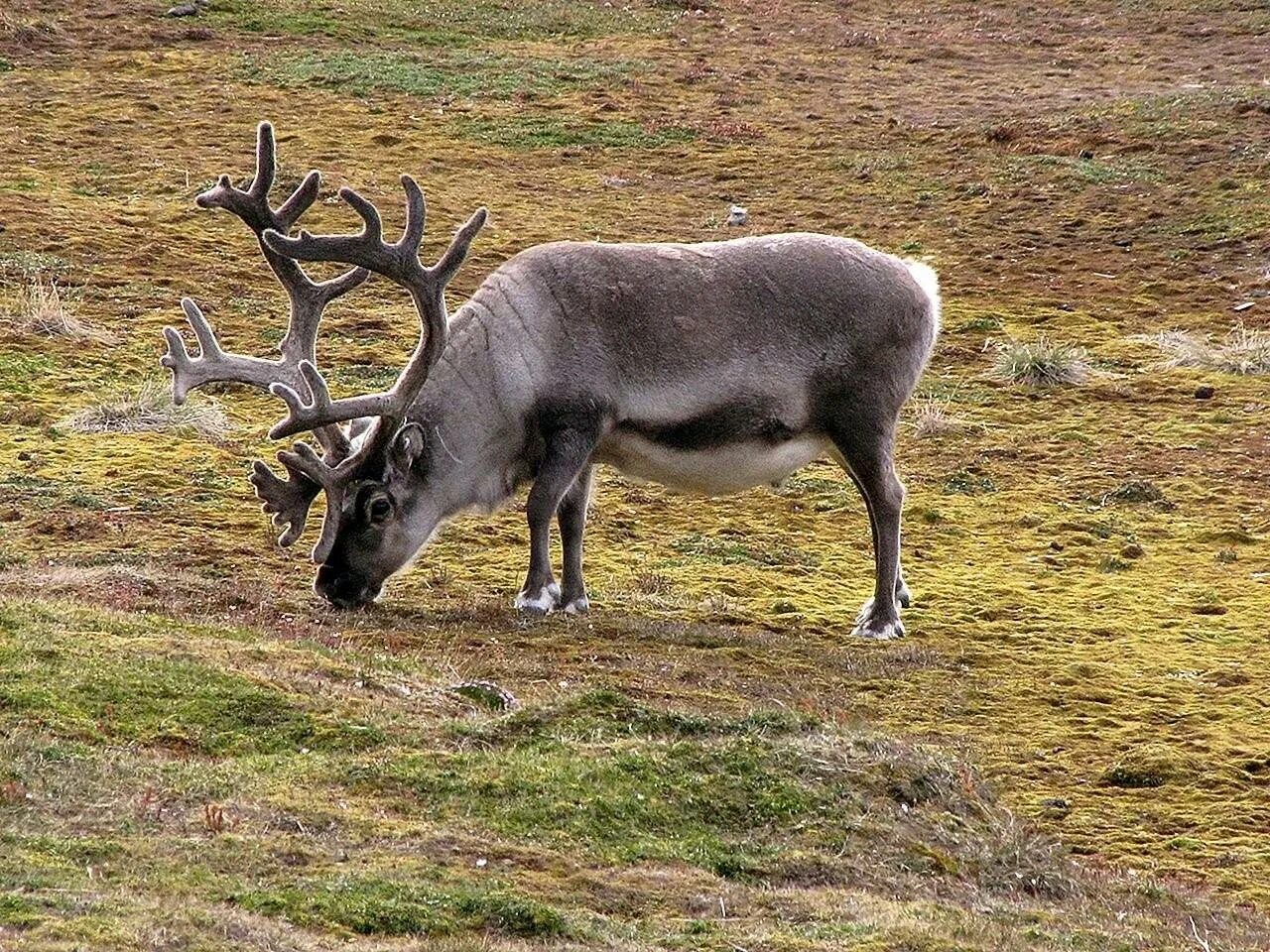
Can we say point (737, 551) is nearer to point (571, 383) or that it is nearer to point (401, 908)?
Answer: point (571, 383)

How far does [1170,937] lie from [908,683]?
418 cm

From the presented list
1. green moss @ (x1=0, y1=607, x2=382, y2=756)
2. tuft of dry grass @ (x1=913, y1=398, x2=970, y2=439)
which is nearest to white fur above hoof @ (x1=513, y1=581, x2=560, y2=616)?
green moss @ (x1=0, y1=607, x2=382, y2=756)

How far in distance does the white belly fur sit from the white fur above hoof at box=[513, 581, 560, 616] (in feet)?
3.11

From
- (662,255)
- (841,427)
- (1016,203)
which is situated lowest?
(1016,203)

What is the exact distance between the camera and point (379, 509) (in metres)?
13.1

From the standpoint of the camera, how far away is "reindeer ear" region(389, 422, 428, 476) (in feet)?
42.6

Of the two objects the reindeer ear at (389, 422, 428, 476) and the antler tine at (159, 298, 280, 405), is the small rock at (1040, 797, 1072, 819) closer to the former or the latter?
the reindeer ear at (389, 422, 428, 476)

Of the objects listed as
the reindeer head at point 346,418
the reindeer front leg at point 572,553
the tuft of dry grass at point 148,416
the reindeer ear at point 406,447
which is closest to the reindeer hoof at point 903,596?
the reindeer front leg at point 572,553

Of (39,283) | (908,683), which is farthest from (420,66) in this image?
(908,683)

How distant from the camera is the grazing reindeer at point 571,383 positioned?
42.5 feet

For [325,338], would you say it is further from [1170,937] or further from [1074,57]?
[1074,57]

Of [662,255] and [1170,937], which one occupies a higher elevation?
[662,255]

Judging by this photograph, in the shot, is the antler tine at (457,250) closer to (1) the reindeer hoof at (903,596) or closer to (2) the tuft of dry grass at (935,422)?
(1) the reindeer hoof at (903,596)

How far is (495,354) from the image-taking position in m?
13.2
